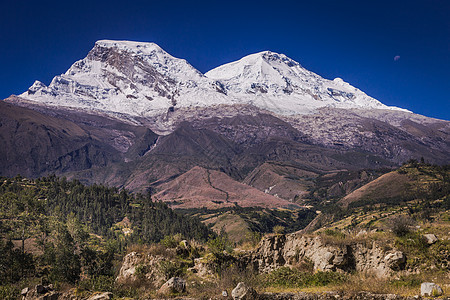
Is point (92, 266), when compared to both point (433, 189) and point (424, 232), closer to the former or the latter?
point (424, 232)

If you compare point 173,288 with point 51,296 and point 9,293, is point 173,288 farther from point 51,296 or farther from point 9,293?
point 9,293

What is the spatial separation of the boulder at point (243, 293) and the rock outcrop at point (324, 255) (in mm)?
8500

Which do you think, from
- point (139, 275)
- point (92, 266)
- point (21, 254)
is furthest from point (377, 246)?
point (21, 254)

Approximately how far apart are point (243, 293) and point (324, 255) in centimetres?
946

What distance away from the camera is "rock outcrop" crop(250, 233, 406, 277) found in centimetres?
2020

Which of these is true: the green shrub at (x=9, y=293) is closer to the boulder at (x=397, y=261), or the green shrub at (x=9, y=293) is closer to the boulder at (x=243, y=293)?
the boulder at (x=243, y=293)

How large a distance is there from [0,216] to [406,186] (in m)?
181

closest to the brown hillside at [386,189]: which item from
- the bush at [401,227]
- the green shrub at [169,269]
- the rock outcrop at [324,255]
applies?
the bush at [401,227]

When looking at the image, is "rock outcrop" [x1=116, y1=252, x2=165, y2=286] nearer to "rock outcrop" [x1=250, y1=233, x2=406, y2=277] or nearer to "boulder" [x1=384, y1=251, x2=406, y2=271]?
"rock outcrop" [x1=250, y1=233, x2=406, y2=277]

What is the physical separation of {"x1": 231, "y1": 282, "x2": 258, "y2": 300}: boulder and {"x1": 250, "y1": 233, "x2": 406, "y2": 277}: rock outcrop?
27.9 feet

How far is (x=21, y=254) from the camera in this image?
39.3m

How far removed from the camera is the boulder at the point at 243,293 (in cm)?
1512

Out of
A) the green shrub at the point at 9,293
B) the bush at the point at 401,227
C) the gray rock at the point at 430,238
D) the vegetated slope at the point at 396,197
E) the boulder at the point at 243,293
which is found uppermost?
the vegetated slope at the point at 396,197

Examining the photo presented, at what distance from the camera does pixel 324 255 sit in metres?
22.2
